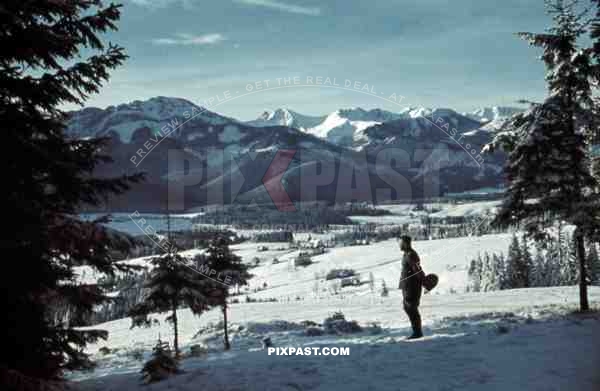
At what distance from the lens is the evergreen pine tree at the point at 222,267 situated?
86.1ft

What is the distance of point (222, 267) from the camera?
88.1 feet

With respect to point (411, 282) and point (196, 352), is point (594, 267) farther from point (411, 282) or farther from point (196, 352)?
point (196, 352)

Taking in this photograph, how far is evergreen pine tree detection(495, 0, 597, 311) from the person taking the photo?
14.7 meters

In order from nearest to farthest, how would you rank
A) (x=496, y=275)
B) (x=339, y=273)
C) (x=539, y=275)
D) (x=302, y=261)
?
(x=539, y=275) → (x=496, y=275) → (x=339, y=273) → (x=302, y=261)

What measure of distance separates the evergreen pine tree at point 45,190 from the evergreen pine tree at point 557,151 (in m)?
13.6

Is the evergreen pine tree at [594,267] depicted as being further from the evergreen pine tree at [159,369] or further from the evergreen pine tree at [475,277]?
the evergreen pine tree at [159,369]

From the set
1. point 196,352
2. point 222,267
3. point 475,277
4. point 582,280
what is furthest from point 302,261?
point 582,280

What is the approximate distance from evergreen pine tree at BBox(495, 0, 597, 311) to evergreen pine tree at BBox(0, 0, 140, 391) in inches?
535

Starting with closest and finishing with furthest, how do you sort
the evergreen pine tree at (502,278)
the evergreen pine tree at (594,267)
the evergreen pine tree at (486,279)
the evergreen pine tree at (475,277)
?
the evergreen pine tree at (594,267), the evergreen pine tree at (502,278), the evergreen pine tree at (486,279), the evergreen pine tree at (475,277)

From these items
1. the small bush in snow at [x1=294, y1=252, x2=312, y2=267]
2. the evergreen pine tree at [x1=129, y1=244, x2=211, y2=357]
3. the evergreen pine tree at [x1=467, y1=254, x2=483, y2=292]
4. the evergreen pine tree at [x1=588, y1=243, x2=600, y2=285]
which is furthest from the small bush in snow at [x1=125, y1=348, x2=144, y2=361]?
the small bush in snow at [x1=294, y1=252, x2=312, y2=267]

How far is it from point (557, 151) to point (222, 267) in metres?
19.9

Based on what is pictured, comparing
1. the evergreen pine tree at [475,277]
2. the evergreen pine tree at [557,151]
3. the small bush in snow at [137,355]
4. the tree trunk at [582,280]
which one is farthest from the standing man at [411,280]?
the evergreen pine tree at [475,277]

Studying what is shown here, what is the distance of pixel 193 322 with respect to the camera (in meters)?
45.4

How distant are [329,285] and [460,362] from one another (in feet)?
417
